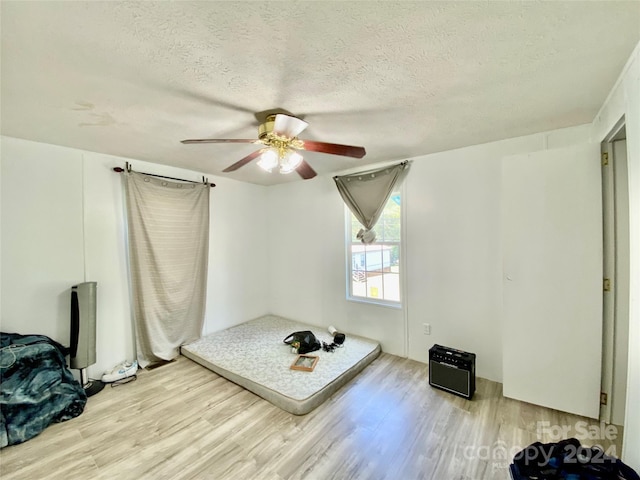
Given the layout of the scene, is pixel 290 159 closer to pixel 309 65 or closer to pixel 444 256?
pixel 309 65

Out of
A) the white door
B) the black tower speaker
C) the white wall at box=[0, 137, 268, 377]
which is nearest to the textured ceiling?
the white wall at box=[0, 137, 268, 377]

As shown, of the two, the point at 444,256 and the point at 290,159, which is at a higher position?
the point at 290,159

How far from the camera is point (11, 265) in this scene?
2303mm

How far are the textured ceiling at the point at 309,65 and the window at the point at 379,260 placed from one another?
1.29m

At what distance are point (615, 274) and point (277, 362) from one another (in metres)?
3.11

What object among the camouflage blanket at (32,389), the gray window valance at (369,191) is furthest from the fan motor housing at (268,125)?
the camouflage blanket at (32,389)

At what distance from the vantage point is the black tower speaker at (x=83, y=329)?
2461 millimetres

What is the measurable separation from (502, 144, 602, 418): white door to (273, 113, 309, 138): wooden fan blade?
190cm

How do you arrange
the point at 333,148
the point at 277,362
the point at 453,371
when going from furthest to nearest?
Answer: the point at 277,362 → the point at 453,371 → the point at 333,148

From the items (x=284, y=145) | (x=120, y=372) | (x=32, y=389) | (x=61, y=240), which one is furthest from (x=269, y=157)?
(x=120, y=372)

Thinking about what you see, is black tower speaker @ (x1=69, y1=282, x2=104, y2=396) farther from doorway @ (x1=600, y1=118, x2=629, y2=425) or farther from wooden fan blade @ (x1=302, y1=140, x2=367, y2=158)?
doorway @ (x1=600, y1=118, x2=629, y2=425)

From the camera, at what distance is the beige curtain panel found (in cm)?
299

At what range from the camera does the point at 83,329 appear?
8.18ft

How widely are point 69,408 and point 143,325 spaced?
0.95 meters
